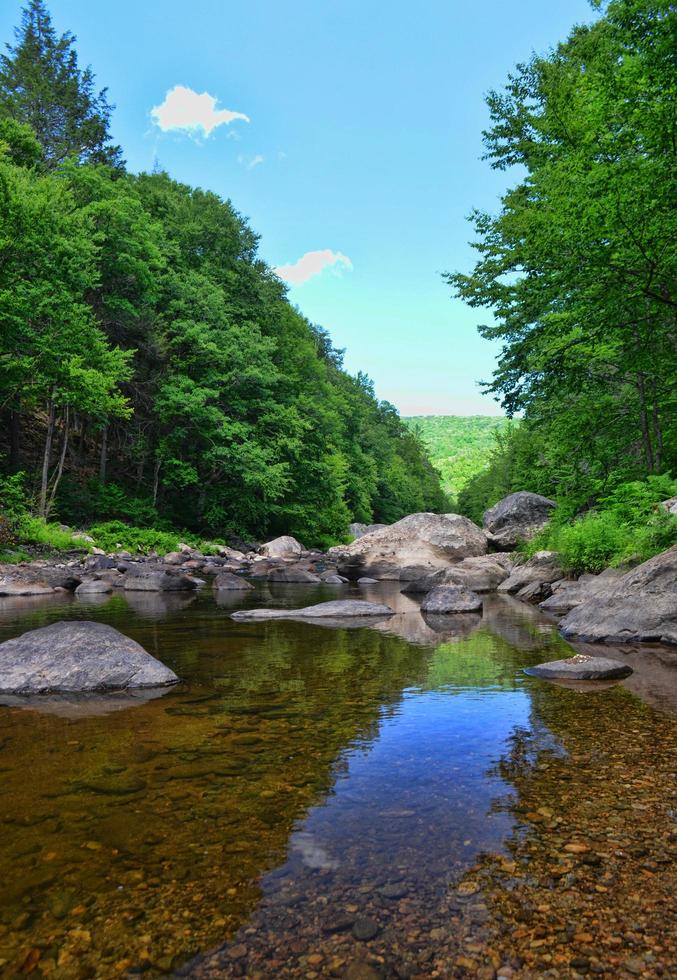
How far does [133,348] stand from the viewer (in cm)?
2625

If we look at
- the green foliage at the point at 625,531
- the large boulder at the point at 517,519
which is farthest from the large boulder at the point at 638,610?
the large boulder at the point at 517,519

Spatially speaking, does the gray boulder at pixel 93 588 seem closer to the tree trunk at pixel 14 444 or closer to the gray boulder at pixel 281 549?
the tree trunk at pixel 14 444

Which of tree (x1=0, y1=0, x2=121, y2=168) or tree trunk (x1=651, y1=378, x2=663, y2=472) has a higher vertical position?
tree (x1=0, y1=0, x2=121, y2=168)

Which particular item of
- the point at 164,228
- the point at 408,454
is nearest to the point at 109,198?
the point at 164,228

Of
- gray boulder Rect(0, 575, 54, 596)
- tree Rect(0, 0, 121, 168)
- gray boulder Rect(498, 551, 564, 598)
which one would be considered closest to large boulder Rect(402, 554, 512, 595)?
gray boulder Rect(498, 551, 564, 598)

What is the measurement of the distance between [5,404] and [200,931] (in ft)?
75.9

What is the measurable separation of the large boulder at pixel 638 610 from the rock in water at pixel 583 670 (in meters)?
1.78

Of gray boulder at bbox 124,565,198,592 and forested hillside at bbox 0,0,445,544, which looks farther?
forested hillside at bbox 0,0,445,544

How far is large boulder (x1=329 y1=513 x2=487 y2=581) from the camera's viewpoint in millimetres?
22688

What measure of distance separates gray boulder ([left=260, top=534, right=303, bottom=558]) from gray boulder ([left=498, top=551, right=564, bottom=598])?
1480 cm

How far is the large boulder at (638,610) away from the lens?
7.34m

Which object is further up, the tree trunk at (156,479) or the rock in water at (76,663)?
the tree trunk at (156,479)

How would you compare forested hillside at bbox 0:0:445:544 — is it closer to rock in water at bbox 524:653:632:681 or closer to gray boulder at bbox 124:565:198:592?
gray boulder at bbox 124:565:198:592

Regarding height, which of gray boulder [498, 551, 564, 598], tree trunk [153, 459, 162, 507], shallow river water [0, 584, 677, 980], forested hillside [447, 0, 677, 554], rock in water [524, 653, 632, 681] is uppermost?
forested hillside [447, 0, 677, 554]
